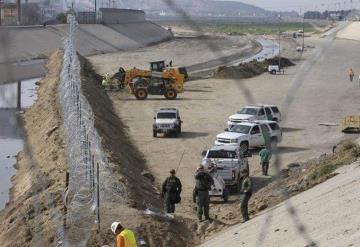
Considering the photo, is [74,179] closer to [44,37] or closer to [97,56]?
[44,37]

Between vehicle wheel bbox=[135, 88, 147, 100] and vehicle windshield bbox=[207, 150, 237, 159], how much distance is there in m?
27.0

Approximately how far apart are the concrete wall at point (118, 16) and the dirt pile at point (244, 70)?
45595mm

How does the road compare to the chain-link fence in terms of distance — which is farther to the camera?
the road

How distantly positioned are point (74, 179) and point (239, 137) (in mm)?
10475

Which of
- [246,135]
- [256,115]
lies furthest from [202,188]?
[256,115]

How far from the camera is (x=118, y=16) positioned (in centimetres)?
13612

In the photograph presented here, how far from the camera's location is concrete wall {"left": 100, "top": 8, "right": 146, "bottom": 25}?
12812 cm

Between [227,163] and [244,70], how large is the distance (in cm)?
4987

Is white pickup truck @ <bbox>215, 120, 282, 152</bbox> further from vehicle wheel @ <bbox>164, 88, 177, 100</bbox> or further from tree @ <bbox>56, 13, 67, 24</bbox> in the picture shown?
tree @ <bbox>56, 13, 67, 24</bbox>

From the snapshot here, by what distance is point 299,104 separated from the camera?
A: 4778 centimetres

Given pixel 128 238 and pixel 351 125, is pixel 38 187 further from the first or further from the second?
pixel 351 125

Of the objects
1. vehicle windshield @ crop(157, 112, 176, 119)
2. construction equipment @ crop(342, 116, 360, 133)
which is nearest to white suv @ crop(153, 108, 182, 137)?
vehicle windshield @ crop(157, 112, 176, 119)

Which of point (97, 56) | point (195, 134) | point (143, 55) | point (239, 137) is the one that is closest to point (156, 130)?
point (195, 134)

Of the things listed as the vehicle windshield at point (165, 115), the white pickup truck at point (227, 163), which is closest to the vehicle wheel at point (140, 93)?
the vehicle windshield at point (165, 115)
